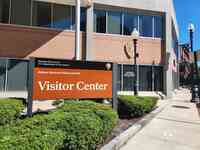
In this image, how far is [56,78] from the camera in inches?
345

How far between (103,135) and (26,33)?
1515 cm

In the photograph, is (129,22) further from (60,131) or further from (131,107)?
(60,131)

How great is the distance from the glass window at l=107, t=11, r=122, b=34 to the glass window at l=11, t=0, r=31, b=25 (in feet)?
19.6

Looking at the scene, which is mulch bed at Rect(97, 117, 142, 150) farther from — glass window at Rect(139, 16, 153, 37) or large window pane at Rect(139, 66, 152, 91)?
glass window at Rect(139, 16, 153, 37)

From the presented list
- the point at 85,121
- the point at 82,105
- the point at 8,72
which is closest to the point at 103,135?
the point at 85,121

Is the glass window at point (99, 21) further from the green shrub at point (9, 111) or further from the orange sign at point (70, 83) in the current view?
the green shrub at point (9, 111)

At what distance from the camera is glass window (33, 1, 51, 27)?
2073 cm

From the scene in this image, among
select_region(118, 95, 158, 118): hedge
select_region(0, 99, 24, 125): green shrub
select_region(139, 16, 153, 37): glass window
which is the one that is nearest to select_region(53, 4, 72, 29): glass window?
select_region(139, 16, 153, 37): glass window

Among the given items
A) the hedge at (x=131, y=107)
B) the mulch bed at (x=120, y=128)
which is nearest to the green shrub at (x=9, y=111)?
the mulch bed at (x=120, y=128)

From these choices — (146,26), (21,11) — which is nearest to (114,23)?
(146,26)

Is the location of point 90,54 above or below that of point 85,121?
above

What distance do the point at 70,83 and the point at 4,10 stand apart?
13.2 m

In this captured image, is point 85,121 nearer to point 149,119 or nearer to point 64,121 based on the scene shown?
point 64,121

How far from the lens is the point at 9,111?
7.81 meters
